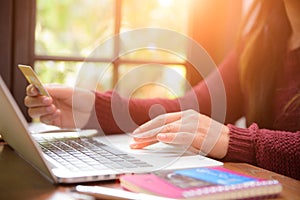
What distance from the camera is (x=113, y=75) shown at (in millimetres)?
1661

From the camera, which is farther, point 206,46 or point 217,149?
point 206,46

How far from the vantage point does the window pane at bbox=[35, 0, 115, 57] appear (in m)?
1.56

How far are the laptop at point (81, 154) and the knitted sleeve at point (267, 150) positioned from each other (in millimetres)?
88

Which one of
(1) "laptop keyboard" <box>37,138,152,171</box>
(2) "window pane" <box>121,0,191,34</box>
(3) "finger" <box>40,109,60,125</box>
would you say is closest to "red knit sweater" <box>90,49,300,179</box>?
(3) "finger" <box>40,109,60,125</box>

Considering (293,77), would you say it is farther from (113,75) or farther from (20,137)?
(20,137)

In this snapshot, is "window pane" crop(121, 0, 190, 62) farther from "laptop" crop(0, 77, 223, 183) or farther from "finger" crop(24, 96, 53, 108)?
"laptop" crop(0, 77, 223, 183)

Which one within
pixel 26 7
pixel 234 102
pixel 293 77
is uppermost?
pixel 26 7

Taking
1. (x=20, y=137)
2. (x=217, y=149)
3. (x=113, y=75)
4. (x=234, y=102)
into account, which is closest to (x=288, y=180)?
(x=217, y=149)

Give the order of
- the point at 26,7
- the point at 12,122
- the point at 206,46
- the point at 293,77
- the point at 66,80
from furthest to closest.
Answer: the point at 206,46
the point at 66,80
the point at 26,7
the point at 293,77
the point at 12,122

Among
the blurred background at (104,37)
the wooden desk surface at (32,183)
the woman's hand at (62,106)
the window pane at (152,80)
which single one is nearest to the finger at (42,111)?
the woman's hand at (62,106)

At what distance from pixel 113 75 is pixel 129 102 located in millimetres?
423

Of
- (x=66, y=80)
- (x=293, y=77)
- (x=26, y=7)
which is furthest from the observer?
(x=66, y=80)

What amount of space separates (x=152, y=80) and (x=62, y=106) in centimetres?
63

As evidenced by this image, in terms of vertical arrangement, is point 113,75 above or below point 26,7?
below
